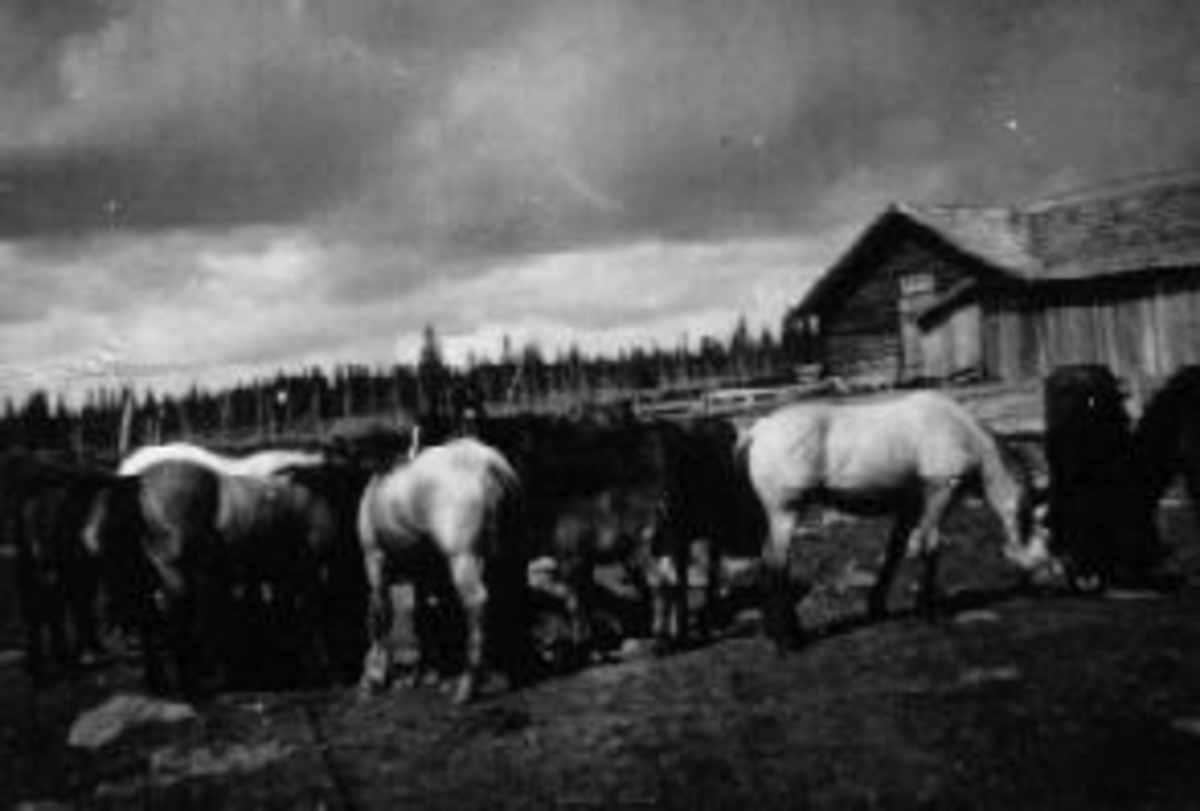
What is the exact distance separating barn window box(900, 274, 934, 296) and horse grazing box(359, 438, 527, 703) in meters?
25.9

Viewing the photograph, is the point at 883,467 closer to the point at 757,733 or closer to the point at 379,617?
the point at 757,733

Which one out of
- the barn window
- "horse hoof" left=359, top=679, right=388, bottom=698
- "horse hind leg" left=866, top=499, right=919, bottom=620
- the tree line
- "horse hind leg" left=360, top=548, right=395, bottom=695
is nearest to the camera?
"horse hoof" left=359, top=679, right=388, bottom=698

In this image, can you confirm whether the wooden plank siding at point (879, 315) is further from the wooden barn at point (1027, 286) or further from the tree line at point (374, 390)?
the tree line at point (374, 390)

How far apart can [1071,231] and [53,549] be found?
84.8 ft

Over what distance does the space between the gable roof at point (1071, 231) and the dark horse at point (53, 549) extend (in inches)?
901

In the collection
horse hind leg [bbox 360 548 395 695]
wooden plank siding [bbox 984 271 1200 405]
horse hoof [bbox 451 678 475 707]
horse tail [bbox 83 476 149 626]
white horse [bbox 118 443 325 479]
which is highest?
wooden plank siding [bbox 984 271 1200 405]

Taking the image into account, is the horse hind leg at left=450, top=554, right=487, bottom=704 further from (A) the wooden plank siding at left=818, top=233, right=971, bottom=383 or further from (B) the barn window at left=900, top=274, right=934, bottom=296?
(B) the barn window at left=900, top=274, right=934, bottom=296

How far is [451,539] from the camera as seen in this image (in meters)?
9.32

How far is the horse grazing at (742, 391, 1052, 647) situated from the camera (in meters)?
10.2

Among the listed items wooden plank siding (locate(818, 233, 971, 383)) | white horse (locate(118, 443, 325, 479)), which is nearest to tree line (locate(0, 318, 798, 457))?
wooden plank siding (locate(818, 233, 971, 383))

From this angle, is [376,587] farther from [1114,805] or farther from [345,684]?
[1114,805]

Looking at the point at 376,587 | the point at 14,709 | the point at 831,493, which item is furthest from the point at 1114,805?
the point at 14,709

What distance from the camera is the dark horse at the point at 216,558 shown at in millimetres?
10531

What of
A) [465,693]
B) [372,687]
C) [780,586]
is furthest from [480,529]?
[780,586]
